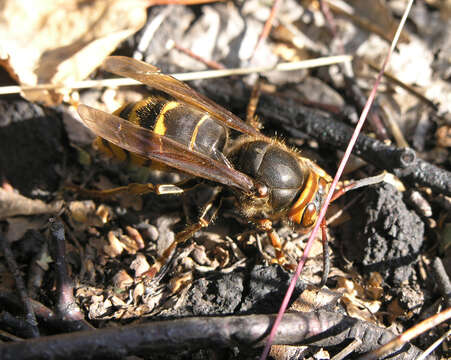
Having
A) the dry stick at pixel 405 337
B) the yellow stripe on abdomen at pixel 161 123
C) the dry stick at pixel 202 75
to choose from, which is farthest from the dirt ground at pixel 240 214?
the yellow stripe on abdomen at pixel 161 123

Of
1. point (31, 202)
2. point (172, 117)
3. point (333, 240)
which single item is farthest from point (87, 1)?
point (333, 240)

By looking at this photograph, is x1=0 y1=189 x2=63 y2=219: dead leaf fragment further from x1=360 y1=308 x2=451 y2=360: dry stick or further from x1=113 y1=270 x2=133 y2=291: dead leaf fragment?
x1=360 y1=308 x2=451 y2=360: dry stick

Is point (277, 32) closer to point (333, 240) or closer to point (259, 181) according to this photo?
point (259, 181)

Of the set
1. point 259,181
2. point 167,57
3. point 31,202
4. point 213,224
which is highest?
point 167,57

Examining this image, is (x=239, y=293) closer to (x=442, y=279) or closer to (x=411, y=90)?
(x=442, y=279)

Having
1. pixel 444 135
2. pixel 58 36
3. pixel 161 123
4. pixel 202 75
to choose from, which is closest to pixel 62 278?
pixel 161 123

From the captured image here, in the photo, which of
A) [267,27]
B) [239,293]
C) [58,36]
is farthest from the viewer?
[267,27]
